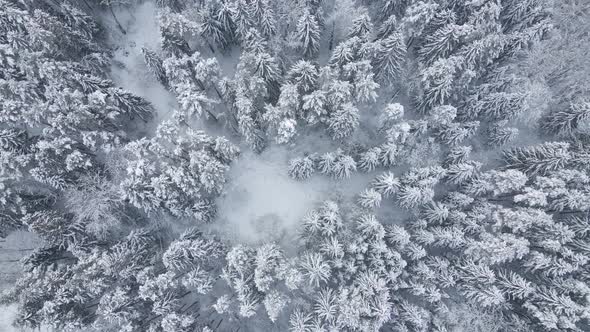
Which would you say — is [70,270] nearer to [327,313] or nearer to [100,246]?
[100,246]

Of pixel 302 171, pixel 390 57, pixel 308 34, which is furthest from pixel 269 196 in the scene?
pixel 390 57

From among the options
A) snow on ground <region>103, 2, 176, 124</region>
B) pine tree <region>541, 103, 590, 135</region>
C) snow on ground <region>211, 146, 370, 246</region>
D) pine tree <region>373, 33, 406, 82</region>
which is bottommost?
pine tree <region>541, 103, 590, 135</region>

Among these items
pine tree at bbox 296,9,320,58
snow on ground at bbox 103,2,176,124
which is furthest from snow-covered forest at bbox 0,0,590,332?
snow on ground at bbox 103,2,176,124

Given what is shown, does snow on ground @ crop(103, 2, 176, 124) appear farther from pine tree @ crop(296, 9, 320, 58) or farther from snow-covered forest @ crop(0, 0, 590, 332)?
pine tree @ crop(296, 9, 320, 58)

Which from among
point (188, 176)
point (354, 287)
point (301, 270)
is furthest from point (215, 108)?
point (354, 287)

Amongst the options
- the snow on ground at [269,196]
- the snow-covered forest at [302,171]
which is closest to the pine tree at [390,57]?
the snow-covered forest at [302,171]

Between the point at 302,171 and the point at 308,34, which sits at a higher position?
the point at 308,34

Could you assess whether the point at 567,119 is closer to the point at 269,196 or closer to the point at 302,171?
the point at 302,171
